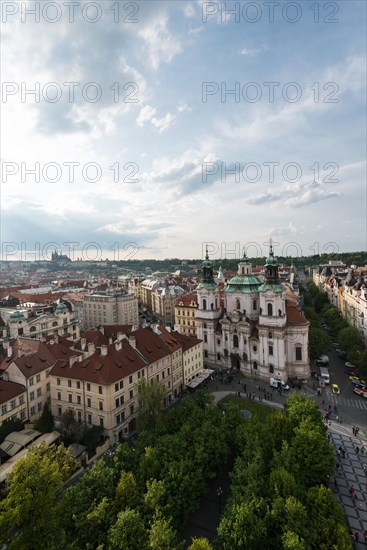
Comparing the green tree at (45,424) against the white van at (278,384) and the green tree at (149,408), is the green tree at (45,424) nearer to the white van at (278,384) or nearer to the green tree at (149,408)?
the green tree at (149,408)

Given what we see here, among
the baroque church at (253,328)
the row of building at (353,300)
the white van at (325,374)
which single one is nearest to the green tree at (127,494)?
the baroque church at (253,328)

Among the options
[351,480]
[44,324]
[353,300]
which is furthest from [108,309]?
[351,480]

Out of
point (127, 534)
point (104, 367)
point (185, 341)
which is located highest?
point (104, 367)

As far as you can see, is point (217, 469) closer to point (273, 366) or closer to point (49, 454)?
point (49, 454)

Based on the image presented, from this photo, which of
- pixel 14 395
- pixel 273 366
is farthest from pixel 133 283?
pixel 14 395

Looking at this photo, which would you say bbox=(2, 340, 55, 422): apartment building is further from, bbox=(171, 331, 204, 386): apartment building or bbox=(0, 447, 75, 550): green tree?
bbox=(0, 447, 75, 550): green tree

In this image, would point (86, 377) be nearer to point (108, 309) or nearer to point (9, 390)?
point (9, 390)
